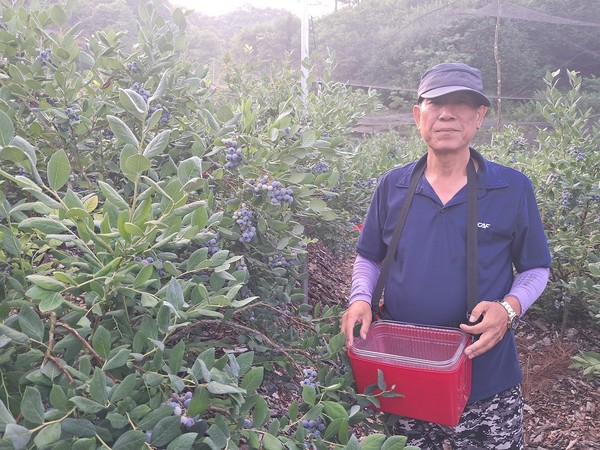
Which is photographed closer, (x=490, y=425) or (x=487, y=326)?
(x=487, y=326)

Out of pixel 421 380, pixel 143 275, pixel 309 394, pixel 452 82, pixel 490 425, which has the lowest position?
pixel 490 425

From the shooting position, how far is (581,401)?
10.8ft

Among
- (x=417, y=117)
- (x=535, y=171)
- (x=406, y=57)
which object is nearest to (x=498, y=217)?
(x=417, y=117)

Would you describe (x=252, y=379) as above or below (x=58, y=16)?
below

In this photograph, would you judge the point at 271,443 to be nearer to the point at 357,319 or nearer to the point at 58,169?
the point at 58,169

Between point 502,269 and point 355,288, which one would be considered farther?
point 355,288

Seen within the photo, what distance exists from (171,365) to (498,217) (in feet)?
3.76

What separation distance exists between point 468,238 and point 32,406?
4.23 ft

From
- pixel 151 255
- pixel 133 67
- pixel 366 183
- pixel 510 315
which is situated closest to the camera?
pixel 151 255

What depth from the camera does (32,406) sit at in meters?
0.79

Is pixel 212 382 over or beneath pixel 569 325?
over

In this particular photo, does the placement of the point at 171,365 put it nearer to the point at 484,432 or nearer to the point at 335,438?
the point at 335,438

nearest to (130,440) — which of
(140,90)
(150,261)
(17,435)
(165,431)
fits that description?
(165,431)

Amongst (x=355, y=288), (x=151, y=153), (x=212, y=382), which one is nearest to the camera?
(x=212, y=382)
